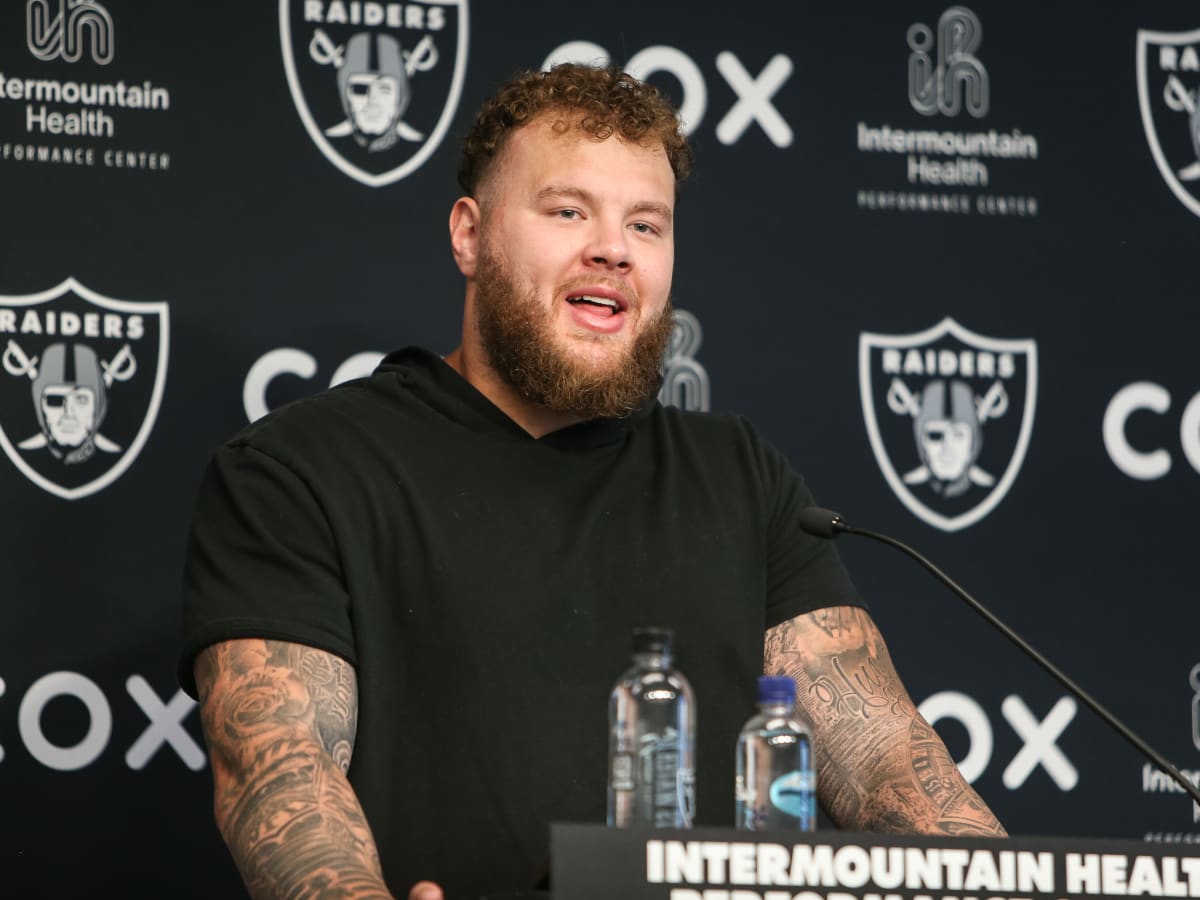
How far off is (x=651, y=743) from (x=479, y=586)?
1.63 ft

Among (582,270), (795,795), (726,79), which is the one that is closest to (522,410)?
(582,270)

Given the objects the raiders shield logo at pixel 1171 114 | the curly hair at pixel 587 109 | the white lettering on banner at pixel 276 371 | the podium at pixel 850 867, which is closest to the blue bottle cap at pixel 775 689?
the podium at pixel 850 867

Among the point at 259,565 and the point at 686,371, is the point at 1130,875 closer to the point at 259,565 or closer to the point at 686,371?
the point at 259,565

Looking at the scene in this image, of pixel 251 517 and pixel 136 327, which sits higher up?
pixel 136 327

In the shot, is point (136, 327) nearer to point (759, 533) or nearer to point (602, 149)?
point (602, 149)

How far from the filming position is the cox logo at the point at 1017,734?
307 cm

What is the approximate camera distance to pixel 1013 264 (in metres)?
3.23

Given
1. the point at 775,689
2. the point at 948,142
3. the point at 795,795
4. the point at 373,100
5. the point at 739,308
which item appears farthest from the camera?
the point at 948,142

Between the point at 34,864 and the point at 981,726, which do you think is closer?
the point at 34,864

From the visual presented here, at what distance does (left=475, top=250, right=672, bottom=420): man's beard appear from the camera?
2.31 m

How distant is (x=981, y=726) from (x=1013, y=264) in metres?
0.93

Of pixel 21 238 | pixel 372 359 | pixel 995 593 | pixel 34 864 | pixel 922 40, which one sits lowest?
pixel 34 864

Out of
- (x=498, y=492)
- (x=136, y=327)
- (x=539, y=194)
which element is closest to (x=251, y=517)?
(x=498, y=492)

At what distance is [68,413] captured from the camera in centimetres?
278
